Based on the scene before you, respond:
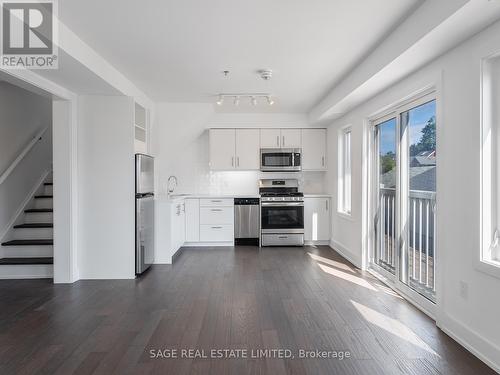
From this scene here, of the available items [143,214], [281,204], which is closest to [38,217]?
[143,214]

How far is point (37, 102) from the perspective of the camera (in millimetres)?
5238

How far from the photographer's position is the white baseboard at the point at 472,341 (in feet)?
6.76

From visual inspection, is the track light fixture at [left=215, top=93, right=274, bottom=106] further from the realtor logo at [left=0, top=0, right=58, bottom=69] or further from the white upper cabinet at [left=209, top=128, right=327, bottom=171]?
the realtor logo at [left=0, top=0, right=58, bottom=69]

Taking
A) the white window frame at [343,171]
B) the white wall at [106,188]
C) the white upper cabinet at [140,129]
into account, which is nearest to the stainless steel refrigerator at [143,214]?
the white wall at [106,188]

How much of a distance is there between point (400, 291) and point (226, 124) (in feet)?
13.0

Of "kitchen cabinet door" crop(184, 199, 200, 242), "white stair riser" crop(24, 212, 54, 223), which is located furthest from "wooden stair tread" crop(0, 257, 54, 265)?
"kitchen cabinet door" crop(184, 199, 200, 242)

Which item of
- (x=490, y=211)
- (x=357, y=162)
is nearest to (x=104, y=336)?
(x=490, y=211)

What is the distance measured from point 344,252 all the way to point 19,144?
16.8 feet

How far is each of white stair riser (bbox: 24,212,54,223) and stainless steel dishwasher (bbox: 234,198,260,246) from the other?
285 cm

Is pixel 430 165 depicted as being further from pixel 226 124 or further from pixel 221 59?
pixel 226 124

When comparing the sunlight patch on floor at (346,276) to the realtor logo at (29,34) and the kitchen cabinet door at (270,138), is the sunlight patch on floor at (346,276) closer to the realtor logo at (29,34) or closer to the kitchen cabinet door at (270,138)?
the kitchen cabinet door at (270,138)

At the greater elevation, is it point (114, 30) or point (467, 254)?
point (114, 30)

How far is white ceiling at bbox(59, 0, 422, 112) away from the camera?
7.77 ft

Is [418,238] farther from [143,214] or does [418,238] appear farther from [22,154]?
[22,154]
